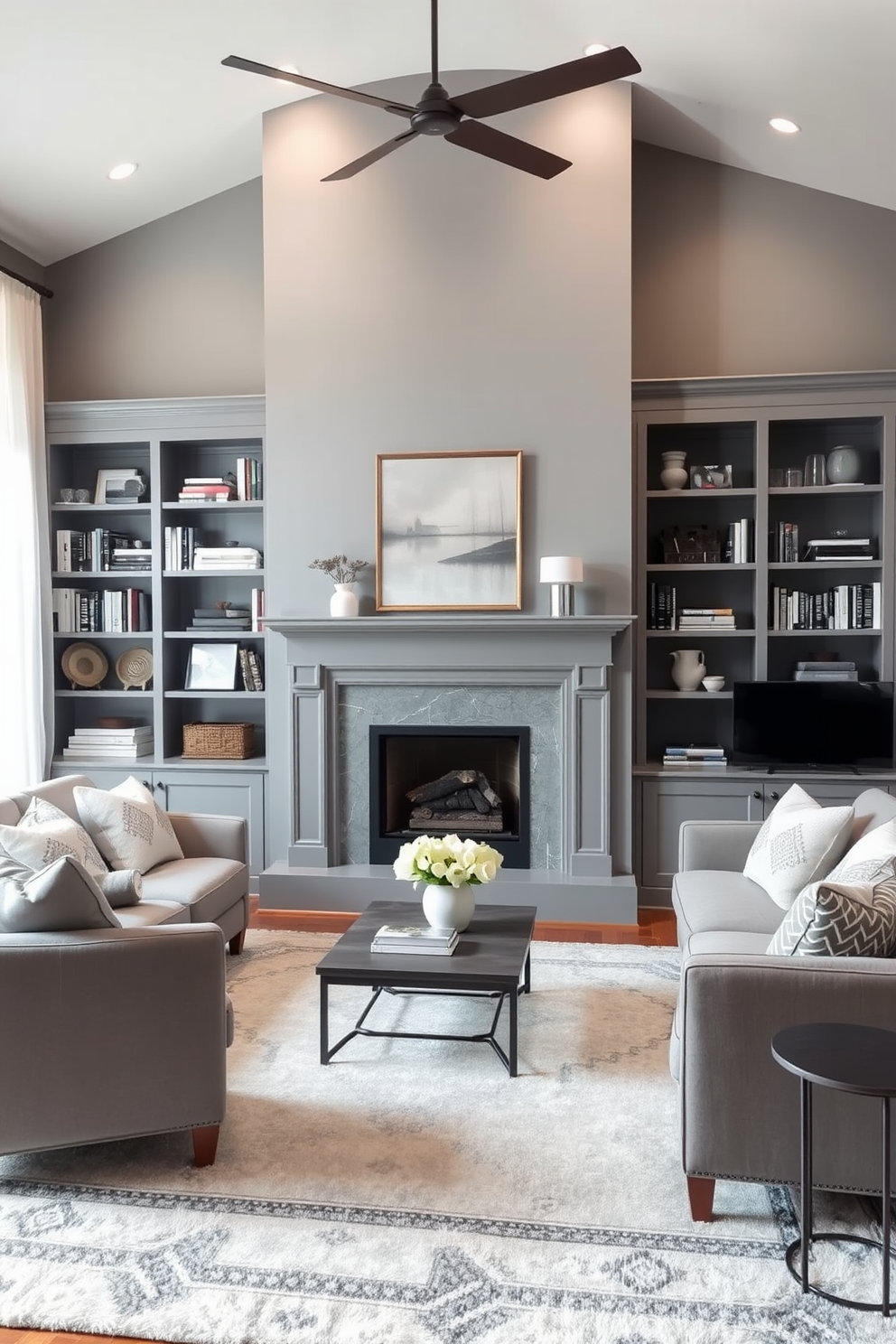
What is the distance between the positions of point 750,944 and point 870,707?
2438 millimetres

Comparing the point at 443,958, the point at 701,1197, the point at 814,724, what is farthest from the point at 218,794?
the point at 701,1197

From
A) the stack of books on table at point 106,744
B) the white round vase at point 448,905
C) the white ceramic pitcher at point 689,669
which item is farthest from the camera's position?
the stack of books on table at point 106,744

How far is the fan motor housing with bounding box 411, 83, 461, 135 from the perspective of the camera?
308 centimetres

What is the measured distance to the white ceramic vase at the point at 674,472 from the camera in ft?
17.5

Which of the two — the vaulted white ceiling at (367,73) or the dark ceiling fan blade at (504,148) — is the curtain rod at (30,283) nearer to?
the vaulted white ceiling at (367,73)

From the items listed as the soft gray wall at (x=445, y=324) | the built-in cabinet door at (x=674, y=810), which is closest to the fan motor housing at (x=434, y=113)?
the soft gray wall at (x=445, y=324)

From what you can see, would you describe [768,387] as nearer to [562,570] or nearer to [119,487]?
[562,570]

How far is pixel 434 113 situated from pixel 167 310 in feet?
10.8

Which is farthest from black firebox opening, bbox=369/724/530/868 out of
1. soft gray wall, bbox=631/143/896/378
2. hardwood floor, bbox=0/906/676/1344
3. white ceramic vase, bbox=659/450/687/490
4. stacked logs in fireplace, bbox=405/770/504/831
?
soft gray wall, bbox=631/143/896/378

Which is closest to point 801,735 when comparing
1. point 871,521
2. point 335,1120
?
point 871,521

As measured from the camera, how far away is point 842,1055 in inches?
81.4

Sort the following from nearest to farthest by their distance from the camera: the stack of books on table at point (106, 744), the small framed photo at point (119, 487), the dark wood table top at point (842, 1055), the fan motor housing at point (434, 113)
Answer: the dark wood table top at point (842, 1055) < the fan motor housing at point (434, 113) < the stack of books on table at point (106, 744) < the small framed photo at point (119, 487)

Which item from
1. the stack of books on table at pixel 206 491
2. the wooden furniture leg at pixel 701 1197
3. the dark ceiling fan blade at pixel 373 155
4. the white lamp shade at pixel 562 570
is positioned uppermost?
the dark ceiling fan blade at pixel 373 155

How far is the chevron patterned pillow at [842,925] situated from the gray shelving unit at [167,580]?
3457 mm
